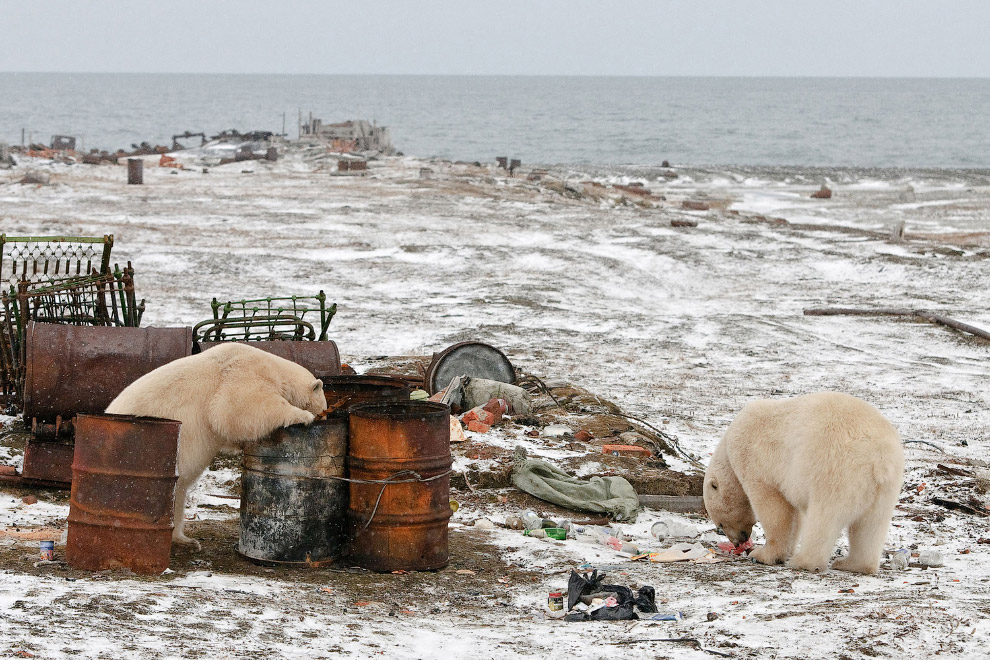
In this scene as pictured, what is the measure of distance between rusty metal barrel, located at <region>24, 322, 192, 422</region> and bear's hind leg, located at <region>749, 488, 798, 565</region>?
177 inches

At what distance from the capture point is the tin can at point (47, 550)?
6793 mm

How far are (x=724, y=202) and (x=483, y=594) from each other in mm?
39582

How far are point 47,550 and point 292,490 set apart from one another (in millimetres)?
1502

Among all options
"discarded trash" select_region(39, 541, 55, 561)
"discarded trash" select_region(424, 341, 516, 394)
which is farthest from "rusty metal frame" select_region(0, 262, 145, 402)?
"discarded trash" select_region(424, 341, 516, 394)

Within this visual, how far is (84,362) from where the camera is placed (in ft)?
29.0

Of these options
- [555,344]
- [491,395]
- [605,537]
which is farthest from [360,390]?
[555,344]

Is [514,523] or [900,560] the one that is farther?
[514,523]

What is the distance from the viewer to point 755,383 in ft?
51.0

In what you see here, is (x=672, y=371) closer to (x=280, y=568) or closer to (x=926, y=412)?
(x=926, y=412)

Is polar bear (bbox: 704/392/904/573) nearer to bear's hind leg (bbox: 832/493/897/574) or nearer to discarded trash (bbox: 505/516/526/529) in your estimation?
bear's hind leg (bbox: 832/493/897/574)

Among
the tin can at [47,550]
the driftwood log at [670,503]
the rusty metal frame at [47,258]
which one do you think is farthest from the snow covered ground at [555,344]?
the rusty metal frame at [47,258]

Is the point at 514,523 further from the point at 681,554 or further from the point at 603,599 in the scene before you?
the point at 603,599

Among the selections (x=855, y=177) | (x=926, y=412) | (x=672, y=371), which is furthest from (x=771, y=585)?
(x=855, y=177)

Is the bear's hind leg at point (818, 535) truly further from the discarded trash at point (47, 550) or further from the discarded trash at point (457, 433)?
the discarded trash at point (47, 550)
